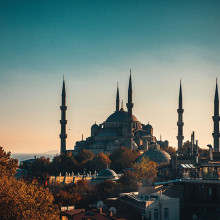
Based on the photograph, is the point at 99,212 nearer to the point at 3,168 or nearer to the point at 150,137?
the point at 3,168

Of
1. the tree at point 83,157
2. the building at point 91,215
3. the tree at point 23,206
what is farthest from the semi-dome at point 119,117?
the tree at point 23,206

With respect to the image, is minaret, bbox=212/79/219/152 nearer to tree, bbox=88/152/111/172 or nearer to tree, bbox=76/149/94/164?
tree, bbox=88/152/111/172

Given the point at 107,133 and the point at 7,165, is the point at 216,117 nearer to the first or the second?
the point at 107,133

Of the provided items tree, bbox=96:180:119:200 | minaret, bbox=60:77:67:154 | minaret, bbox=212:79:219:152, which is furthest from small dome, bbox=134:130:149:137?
tree, bbox=96:180:119:200

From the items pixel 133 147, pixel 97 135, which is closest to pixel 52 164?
pixel 133 147

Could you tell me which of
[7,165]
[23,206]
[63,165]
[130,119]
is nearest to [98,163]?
[63,165]

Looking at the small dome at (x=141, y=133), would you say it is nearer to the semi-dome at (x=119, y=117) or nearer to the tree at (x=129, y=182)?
the semi-dome at (x=119, y=117)
